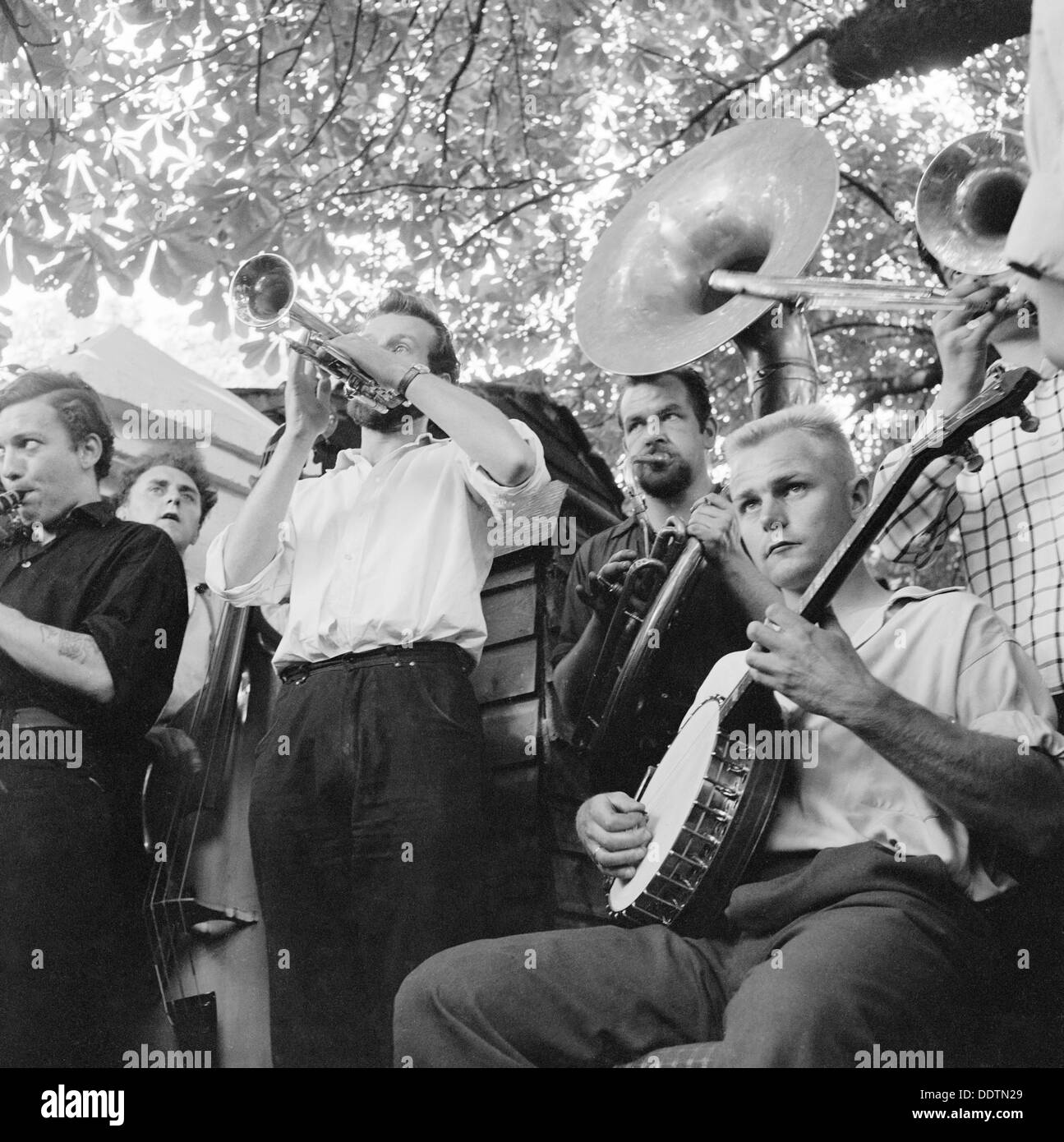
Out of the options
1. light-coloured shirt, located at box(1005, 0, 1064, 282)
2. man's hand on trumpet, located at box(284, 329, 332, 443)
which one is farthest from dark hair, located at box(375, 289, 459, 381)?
light-coloured shirt, located at box(1005, 0, 1064, 282)

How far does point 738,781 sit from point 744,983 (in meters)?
0.36

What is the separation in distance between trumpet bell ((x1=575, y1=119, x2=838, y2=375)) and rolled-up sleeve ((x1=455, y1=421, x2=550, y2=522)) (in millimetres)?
310

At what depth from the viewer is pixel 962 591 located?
244cm

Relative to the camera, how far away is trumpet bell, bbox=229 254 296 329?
10.3 ft

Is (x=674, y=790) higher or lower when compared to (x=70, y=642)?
lower

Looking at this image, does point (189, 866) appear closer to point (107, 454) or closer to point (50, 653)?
point (50, 653)

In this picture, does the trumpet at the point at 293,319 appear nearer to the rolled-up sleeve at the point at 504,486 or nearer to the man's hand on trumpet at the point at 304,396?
the man's hand on trumpet at the point at 304,396

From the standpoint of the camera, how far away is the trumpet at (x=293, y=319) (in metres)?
3.10

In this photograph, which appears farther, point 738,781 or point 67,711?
point 67,711

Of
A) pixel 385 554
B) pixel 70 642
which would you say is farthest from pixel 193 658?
pixel 385 554

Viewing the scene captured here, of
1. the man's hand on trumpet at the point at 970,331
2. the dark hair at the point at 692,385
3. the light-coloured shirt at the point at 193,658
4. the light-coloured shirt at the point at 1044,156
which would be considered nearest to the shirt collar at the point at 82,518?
the light-coloured shirt at the point at 193,658

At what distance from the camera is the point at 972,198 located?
9.83 ft

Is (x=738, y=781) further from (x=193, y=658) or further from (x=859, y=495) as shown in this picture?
(x=193, y=658)

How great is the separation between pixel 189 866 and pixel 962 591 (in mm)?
1826
